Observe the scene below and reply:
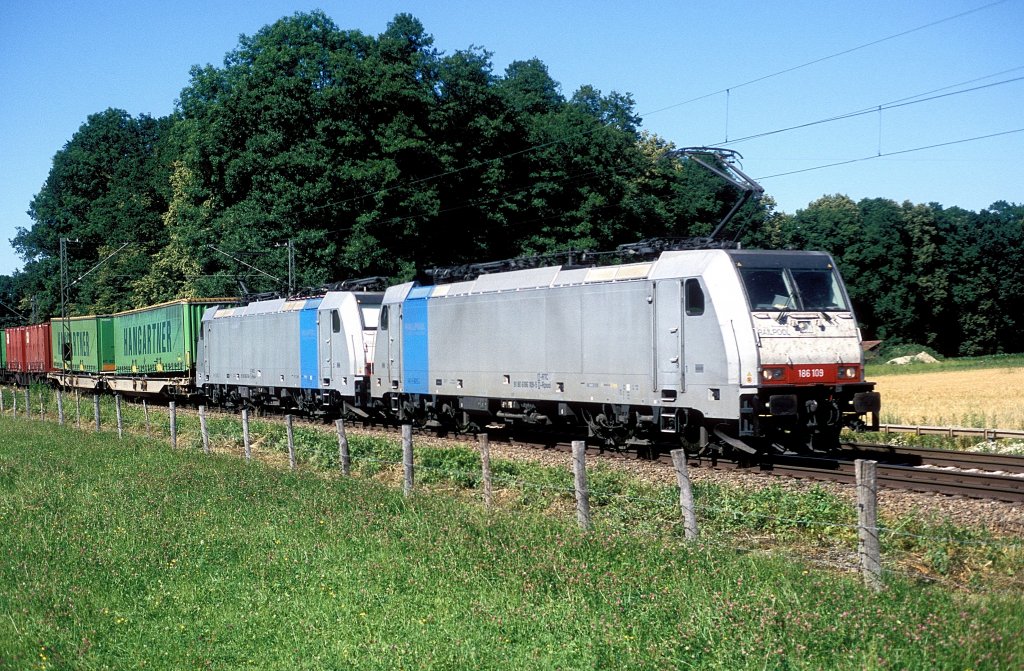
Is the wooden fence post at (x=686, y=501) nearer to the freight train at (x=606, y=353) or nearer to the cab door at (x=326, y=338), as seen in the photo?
the freight train at (x=606, y=353)

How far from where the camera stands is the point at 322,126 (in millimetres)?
44781

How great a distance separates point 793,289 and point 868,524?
840 centimetres

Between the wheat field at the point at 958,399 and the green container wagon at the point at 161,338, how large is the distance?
934 inches

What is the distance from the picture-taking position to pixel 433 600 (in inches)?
361

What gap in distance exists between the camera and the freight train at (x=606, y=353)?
53.8ft

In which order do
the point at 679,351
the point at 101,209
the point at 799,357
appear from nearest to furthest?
the point at 799,357 < the point at 679,351 < the point at 101,209

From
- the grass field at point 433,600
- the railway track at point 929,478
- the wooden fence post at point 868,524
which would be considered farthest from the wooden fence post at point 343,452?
the wooden fence post at point 868,524

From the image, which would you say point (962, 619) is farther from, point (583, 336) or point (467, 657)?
point (583, 336)

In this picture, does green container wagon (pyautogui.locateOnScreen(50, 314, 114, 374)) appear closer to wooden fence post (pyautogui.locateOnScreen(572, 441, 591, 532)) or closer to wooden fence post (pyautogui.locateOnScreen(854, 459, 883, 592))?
wooden fence post (pyautogui.locateOnScreen(572, 441, 591, 532))

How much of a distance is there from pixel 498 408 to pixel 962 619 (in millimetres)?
15315

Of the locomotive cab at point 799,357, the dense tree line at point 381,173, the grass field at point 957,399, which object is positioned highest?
the dense tree line at point 381,173

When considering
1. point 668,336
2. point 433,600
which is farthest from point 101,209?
point 433,600

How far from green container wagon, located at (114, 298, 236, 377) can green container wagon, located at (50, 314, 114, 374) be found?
0.67 m

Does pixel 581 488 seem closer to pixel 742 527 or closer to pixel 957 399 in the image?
pixel 742 527
